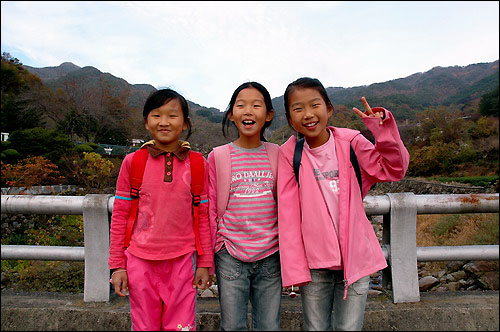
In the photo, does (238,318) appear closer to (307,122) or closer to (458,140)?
(307,122)

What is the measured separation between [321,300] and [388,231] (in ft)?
2.92

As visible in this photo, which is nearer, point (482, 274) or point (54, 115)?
point (482, 274)

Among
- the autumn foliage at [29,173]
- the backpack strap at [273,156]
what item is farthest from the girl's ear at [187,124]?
the autumn foliage at [29,173]

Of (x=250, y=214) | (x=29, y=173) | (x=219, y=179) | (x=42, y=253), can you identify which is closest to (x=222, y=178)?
(x=219, y=179)

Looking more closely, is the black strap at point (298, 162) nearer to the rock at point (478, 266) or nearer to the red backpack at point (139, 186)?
the red backpack at point (139, 186)

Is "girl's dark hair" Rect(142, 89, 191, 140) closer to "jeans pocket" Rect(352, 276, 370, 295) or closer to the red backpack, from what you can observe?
the red backpack

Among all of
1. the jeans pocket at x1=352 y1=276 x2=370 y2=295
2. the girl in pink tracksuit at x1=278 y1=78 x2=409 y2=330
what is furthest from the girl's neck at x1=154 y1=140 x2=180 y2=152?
the jeans pocket at x1=352 y1=276 x2=370 y2=295

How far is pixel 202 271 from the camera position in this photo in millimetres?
1758

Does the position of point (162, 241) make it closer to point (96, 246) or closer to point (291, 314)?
point (96, 246)

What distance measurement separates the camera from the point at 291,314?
2.08 metres

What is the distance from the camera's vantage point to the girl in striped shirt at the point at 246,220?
5.62 feet

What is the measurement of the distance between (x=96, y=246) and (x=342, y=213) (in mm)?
1722

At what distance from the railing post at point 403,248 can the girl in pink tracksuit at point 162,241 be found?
133cm

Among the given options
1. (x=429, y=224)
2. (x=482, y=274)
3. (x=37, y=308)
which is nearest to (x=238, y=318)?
(x=37, y=308)
